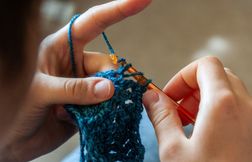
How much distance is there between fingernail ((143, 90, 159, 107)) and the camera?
70cm

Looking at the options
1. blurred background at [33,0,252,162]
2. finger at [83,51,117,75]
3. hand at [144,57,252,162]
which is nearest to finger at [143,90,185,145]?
hand at [144,57,252,162]

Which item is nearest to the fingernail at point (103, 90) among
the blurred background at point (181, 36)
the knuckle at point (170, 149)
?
the knuckle at point (170, 149)

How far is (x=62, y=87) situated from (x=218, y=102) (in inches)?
9.9

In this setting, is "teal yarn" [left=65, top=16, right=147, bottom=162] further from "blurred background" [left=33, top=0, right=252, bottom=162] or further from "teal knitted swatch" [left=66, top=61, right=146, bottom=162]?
"blurred background" [left=33, top=0, right=252, bottom=162]

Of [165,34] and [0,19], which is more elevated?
[0,19]

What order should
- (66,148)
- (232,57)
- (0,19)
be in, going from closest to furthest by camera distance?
(0,19), (66,148), (232,57)

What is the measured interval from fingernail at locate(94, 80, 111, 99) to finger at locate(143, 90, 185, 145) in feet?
0.25

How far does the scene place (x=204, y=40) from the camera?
1618mm

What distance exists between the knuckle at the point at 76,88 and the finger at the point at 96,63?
0.09 m

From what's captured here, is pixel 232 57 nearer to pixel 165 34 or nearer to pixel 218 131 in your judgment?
pixel 165 34

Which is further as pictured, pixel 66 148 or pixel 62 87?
pixel 66 148

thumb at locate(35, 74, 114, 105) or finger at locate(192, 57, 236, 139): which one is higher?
thumb at locate(35, 74, 114, 105)

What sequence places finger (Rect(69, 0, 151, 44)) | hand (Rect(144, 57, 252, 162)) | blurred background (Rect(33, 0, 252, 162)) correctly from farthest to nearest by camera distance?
blurred background (Rect(33, 0, 252, 162)), finger (Rect(69, 0, 151, 44)), hand (Rect(144, 57, 252, 162))

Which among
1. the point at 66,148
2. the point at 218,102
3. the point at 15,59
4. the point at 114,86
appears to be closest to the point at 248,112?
the point at 218,102
